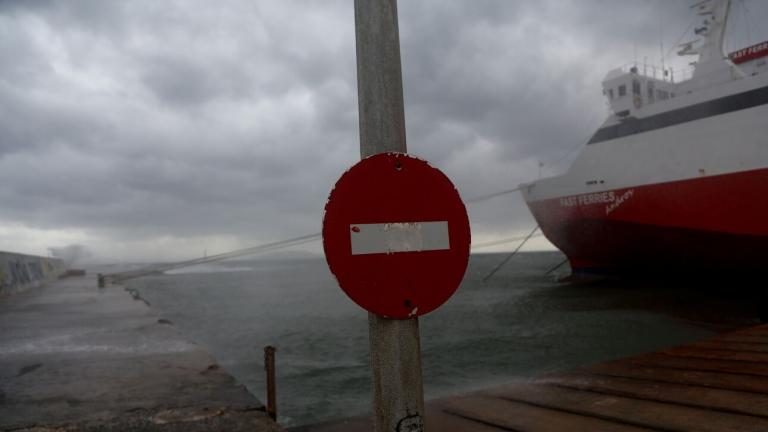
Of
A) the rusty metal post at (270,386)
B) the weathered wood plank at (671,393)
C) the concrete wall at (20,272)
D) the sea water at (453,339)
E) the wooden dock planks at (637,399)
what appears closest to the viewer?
the wooden dock planks at (637,399)

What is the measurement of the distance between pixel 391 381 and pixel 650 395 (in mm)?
3476

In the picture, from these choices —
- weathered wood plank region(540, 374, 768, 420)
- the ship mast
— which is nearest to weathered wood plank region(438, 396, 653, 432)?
weathered wood plank region(540, 374, 768, 420)

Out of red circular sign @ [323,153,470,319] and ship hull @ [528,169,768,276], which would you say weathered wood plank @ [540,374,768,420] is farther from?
ship hull @ [528,169,768,276]

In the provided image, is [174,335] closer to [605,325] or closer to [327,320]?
[327,320]

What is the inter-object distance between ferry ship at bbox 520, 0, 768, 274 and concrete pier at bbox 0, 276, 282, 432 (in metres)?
18.0

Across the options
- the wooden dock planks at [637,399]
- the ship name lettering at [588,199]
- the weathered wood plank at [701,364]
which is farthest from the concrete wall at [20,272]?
the ship name lettering at [588,199]

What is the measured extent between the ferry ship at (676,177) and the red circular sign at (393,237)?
63.2 ft

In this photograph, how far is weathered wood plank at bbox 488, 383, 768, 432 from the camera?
3562 mm

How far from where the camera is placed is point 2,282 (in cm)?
1878

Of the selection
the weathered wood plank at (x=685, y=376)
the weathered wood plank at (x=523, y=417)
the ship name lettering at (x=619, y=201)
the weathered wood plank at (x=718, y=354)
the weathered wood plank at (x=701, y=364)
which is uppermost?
the ship name lettering at (x=619, y=201)

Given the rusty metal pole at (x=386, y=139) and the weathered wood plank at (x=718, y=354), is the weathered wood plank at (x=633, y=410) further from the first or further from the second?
the rusty metal pole at (x=386, y=139)

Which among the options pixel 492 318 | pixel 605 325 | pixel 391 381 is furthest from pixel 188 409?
pixel 492 318

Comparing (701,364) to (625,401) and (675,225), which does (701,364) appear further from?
(675,225)

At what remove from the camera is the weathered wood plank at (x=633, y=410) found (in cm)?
356
